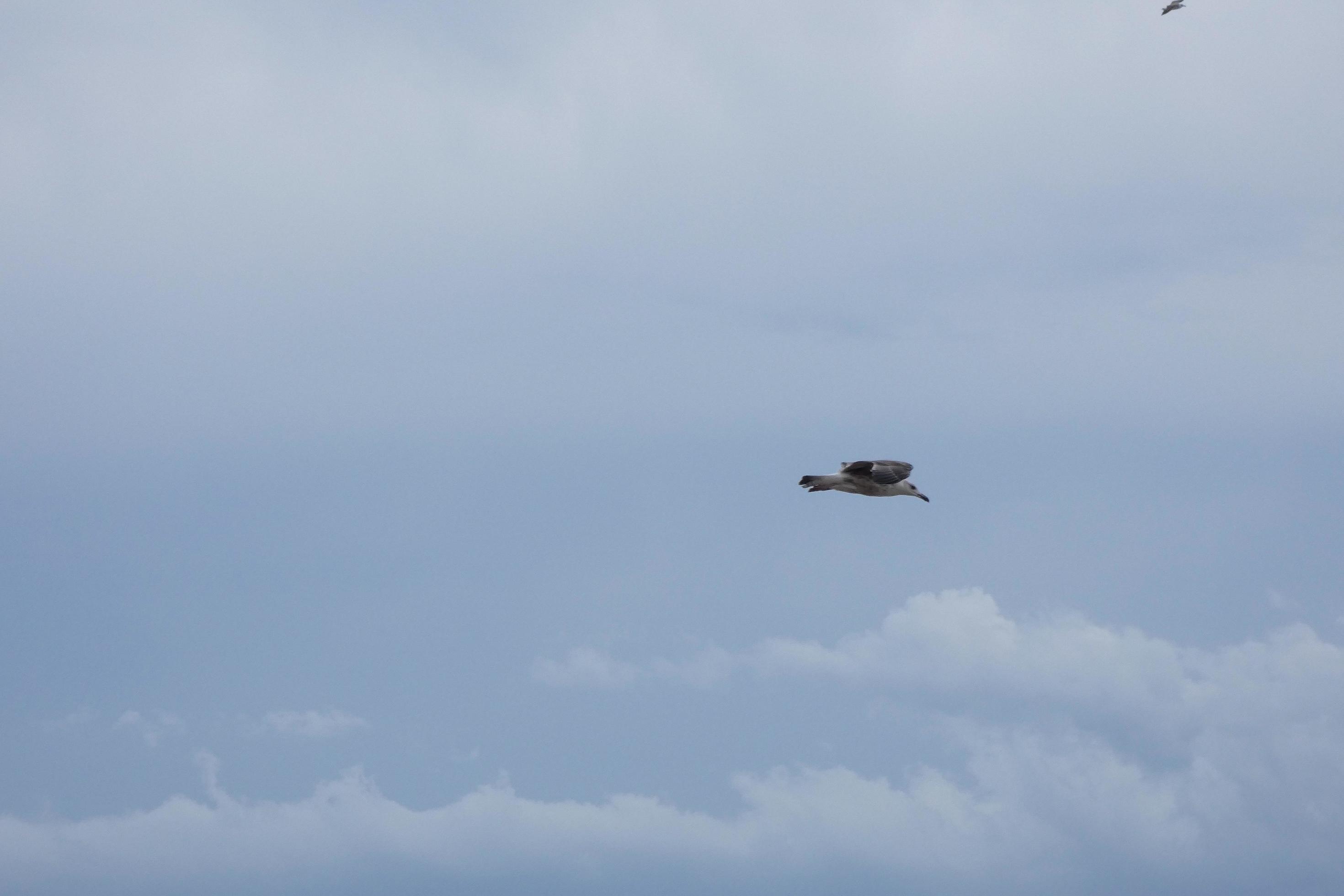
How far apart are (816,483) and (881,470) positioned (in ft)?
8.79

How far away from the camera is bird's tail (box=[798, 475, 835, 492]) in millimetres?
57594

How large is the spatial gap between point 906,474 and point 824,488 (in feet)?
12.9

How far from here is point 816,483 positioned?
57.6 metres

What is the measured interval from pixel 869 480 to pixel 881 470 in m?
0.61

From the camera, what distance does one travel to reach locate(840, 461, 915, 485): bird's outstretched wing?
57.1 m

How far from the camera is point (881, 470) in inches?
2293

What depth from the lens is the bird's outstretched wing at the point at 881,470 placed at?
5706cm

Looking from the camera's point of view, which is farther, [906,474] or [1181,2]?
[1181,2]

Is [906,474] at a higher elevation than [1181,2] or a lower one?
lower

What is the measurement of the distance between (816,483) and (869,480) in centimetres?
217

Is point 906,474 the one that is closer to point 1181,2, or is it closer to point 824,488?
point 824,488

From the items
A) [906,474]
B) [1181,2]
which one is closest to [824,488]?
[906,474]

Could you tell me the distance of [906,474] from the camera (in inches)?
2351

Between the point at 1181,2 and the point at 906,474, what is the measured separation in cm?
3553
